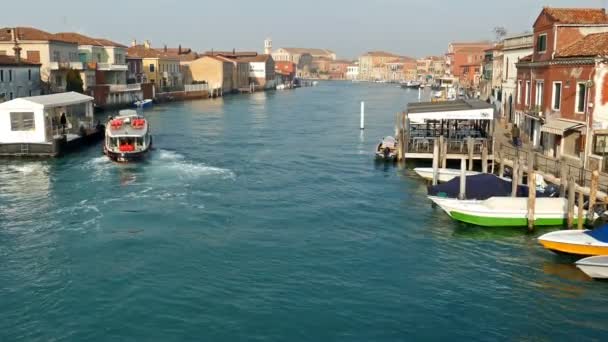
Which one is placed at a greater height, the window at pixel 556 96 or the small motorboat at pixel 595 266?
the window at pixel 556 96

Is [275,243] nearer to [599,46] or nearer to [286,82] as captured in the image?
[599,46]

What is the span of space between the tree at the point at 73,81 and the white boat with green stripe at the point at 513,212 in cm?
5508

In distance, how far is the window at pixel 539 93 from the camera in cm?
3281

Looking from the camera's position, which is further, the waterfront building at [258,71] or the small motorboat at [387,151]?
the waterfront building at [258,71]

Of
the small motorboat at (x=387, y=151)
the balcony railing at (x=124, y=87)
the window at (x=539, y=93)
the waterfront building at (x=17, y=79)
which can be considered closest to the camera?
the window at (x=539, y=93)

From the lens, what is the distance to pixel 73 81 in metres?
68.6

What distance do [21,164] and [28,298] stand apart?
22215 mm

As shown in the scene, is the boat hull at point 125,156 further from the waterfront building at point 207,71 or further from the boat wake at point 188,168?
the waterfront building at point 207,71

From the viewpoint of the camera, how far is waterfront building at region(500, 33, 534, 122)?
44938 millimetres

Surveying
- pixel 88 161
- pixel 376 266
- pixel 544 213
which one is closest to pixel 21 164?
pixel 88 161

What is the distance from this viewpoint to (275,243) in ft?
72.0

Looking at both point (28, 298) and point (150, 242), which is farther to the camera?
point (150, 242)

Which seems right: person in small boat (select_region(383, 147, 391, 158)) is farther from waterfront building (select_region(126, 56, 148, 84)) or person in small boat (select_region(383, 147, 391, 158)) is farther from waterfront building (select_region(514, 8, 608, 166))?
waterfront building (select_region(126, 56, 148, 84))

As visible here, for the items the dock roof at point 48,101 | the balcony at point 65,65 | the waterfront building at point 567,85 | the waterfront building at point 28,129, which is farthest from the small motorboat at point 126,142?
the balcony at point 65,65
